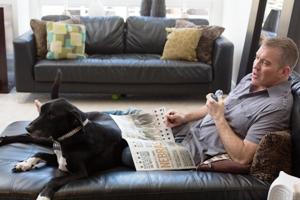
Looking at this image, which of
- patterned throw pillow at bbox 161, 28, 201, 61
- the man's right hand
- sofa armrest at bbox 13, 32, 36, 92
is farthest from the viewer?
patterned throw pillow at bbox 161, 28, 201, 61

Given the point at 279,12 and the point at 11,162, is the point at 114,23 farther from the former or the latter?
the point at 11,162

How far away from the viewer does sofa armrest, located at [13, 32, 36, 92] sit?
3787 mm

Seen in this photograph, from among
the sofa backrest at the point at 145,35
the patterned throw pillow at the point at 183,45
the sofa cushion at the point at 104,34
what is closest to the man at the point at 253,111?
the patterned throw pillow at the point at 183,45

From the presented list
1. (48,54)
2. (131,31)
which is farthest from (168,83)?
(48,54)

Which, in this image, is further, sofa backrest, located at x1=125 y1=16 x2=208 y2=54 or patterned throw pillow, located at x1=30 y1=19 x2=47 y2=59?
sofa backrest, located at x1=125 y1=16 x2=208 y2=54

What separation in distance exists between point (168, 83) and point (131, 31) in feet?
2.78

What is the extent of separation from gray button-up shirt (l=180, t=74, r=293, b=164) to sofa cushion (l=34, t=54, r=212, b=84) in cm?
186

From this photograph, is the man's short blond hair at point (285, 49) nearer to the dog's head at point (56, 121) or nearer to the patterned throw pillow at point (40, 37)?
the dog's head at point (56, 121)

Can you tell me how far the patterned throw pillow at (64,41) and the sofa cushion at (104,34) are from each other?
28 centimetres

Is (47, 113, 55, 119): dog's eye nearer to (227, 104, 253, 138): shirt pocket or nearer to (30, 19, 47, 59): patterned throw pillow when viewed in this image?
(227, 104, 253, 138): shirt pocket

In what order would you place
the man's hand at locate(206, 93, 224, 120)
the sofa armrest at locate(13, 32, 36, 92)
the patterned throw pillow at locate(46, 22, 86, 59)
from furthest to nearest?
the patterned throw pillow at locate(46, 22, 86, 59), the sofa armrest at locate(13, 32, 36, 92), the man's hand at locate(206, 93, 224, 120)

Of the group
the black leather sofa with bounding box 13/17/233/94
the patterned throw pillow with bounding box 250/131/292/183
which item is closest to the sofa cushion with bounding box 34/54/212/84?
the black leather sofa with bounding box 13/17/233/94

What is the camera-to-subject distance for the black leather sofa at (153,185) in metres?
1.53

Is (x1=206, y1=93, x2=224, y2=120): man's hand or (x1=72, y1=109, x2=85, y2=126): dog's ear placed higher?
(x1=206, y1=93, x2=224, y2=120): man's hand
